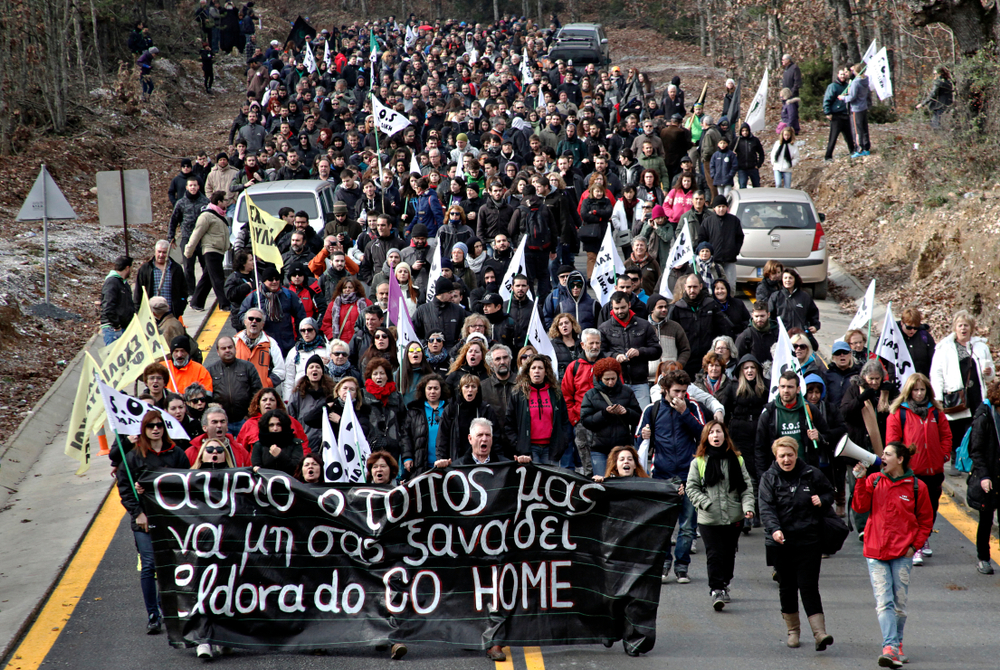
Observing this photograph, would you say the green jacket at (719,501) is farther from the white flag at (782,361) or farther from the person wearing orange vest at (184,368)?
the person wearing orange vest at (184,368)

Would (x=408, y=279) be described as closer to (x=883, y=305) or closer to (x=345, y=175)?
(x=345, y=175)

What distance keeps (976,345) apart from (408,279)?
6430 mm

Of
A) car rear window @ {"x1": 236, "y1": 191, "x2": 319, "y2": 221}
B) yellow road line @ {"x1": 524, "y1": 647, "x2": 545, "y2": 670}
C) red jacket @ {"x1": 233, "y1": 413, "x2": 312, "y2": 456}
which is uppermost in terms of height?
car rear window @ {"x1": 236, "y1": 191, "x2": 319, "y2": 221}

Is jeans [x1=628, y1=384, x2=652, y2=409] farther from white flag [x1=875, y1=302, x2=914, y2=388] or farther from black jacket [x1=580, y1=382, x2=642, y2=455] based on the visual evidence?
white flag [x1=875, y1=302, x2=914, y2=388]

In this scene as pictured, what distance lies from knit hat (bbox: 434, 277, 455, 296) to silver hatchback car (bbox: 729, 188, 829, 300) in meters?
6.84

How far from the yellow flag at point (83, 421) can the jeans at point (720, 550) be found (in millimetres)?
5048

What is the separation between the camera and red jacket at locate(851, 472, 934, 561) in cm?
815

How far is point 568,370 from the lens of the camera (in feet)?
36.6

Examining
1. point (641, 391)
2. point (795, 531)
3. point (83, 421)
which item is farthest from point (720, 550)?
point (83, 421)

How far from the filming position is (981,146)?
19.0m

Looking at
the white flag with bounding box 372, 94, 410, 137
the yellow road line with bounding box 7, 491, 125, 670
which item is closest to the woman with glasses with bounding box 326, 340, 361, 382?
the yellow road line with bounding box 7, 491, 125, 670

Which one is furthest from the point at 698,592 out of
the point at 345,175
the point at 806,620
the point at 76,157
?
the point at 76,157

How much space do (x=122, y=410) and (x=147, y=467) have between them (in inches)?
21.4

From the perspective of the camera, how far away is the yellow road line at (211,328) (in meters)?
16.4
